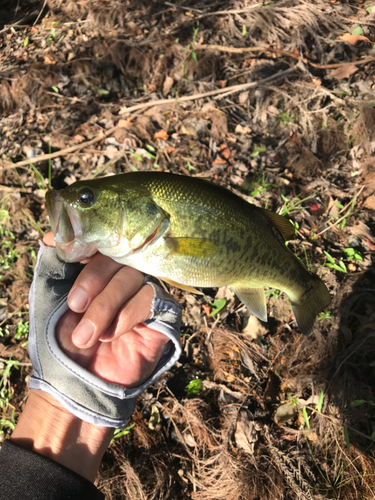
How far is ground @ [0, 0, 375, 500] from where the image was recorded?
320 cm

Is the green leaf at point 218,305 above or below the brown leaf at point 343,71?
below

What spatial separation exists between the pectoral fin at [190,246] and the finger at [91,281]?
0.51 metres

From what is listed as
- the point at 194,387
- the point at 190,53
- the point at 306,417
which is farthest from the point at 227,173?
the point at 306,417

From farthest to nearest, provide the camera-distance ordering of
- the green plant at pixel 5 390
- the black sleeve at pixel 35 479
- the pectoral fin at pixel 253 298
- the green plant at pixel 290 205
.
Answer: the green plant at pixel 290 205 < the green plant at pixel 5 390 < the pectoral fin at pixel 253 298 < the black sleeve at pixel 35 479

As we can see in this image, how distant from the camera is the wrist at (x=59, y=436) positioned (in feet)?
7.16

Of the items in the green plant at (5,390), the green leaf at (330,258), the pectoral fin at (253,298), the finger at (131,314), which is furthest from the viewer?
the green leaf at (330,258)

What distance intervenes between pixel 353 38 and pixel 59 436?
22.1 feet

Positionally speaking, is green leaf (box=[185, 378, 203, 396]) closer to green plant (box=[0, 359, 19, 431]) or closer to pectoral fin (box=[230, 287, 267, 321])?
pectoral fin (box=[230, 287, 267, 321])

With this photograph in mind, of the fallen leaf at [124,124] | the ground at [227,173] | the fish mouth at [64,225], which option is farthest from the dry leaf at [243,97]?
the fish mouth at [64,225]

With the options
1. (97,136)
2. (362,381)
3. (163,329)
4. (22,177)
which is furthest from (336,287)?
(22,177)

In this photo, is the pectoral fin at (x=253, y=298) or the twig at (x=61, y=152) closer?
the pectoral fin at (x=253, y=298)

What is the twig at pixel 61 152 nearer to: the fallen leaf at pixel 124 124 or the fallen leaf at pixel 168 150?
the fallen leaf at pixel 124 124

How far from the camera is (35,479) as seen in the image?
195 centimetres

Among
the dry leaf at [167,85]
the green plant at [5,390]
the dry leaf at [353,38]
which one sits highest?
the dry leaf at [353,38]
